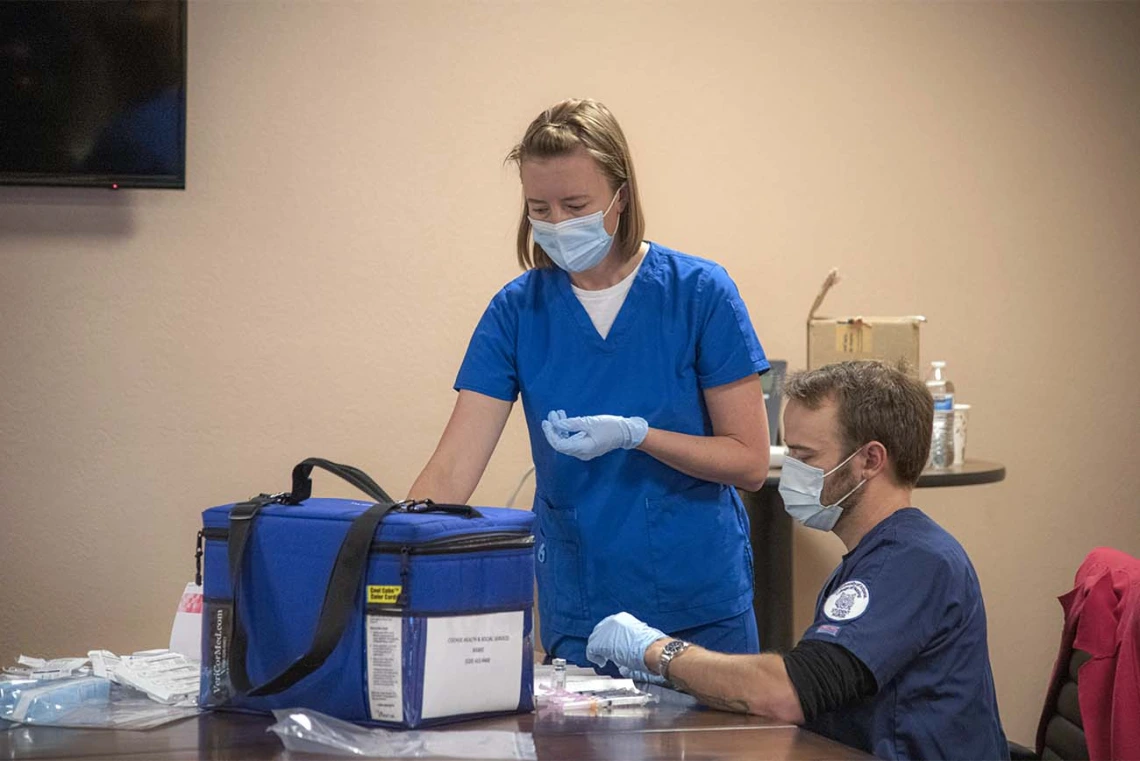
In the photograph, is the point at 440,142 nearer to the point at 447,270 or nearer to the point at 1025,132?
the point at 447,270

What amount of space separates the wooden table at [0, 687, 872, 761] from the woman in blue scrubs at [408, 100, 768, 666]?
47cm

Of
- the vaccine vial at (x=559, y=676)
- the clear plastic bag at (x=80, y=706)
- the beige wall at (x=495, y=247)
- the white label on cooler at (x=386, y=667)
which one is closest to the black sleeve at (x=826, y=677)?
the vaccine vial at (x=559, y=676)

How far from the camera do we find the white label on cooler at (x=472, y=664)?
1261mm

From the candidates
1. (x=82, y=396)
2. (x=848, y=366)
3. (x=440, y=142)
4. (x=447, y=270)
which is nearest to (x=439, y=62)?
(x=440, y=142)

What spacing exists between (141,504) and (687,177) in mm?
1536

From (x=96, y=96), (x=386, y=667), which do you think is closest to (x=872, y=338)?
(x=96, y=96)

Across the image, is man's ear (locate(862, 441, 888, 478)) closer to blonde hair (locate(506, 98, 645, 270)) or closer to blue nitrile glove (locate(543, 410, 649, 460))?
blue nitrile glove (locate(543, 410, 649, 460))

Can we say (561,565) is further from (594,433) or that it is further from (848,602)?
(848,602)

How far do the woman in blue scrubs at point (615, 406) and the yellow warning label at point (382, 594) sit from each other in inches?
22.5

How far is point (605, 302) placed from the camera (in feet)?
6.37

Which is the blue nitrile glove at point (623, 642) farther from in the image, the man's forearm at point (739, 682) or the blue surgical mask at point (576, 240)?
the blue surgical mask at point (576, 240)

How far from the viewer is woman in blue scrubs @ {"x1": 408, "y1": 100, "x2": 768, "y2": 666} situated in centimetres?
186

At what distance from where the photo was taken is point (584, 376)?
192cm

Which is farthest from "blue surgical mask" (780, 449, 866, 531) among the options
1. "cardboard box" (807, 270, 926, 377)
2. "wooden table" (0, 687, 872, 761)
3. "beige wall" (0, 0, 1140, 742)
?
"beige wall" (0, 0, 1140, 742)
